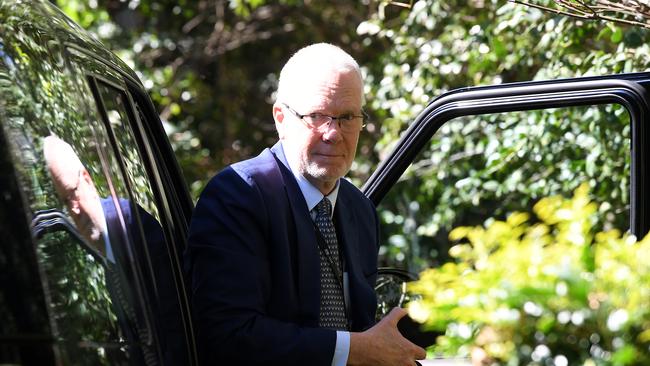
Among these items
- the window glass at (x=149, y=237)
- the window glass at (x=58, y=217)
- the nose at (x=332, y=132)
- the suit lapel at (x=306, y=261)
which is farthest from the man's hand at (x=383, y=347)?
the window glass at (x=58, y=217)

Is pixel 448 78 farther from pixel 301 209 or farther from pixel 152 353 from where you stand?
pixel 152 353

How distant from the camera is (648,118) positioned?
338cm

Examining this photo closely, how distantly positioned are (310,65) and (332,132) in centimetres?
19

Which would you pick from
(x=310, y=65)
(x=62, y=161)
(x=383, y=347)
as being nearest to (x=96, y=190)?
(x=62, y=161)

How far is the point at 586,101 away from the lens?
11.3 ft

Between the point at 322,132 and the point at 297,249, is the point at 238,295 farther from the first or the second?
the point at 322,132

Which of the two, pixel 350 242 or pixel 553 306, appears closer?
pixel 553 306

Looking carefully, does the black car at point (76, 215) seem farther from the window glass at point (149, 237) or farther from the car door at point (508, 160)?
the car door at point (508, 160)

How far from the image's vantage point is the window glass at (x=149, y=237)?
116 inches

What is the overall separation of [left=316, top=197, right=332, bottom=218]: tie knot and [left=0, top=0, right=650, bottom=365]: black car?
0.38m

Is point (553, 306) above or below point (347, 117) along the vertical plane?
below

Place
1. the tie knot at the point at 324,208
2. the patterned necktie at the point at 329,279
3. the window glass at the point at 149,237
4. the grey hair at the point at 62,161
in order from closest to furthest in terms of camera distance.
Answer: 1. the grey hair at the point at 62,161
2. the window glass at the point at 149,237
3. the patterned necktie at the point at 329,279
4. the tie knot at the point at 324,208

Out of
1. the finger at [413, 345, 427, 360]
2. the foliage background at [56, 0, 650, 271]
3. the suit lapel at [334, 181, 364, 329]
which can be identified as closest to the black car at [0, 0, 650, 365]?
the suit lapel at [334, 181, 364, 329]

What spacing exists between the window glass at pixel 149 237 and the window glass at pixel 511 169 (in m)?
2.63
